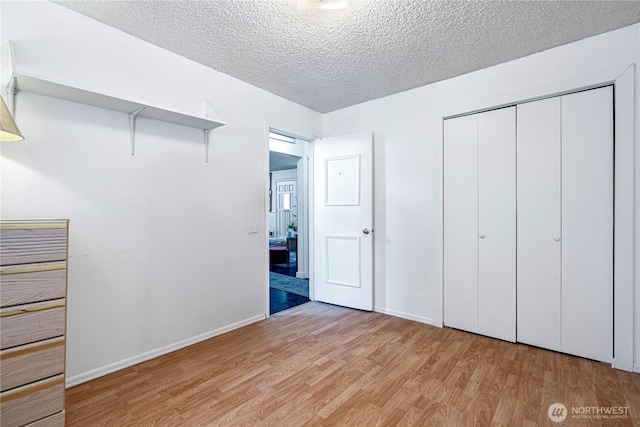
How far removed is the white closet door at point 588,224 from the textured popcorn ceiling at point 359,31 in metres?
0.63

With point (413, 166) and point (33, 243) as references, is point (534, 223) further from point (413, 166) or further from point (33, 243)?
point (33, 243)

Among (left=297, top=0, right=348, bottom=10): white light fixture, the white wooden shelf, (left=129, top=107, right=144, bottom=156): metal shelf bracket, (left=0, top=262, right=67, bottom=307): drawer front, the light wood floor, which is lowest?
the light wood floor

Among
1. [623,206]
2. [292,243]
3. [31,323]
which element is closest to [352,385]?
[31,323]

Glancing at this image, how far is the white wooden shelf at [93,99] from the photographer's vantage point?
1.73 meters

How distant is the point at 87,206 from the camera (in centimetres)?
211

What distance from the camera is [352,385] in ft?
6.72

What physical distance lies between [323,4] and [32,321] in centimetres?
246

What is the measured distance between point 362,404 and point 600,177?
8.06 ft

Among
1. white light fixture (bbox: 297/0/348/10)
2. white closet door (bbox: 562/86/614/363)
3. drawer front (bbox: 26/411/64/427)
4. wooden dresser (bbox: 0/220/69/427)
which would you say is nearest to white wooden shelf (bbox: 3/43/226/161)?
wooden dresser (bbox: 0/220/69/427)

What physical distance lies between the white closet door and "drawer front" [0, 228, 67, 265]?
139 inches

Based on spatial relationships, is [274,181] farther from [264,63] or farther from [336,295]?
[264,63]

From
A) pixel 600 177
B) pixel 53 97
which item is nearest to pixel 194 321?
pixel 53 97

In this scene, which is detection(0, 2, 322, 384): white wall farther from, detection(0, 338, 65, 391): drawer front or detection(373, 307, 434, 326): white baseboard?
detection(373, 307, 434, 326): white baseboard

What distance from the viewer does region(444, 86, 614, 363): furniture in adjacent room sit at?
234cm
